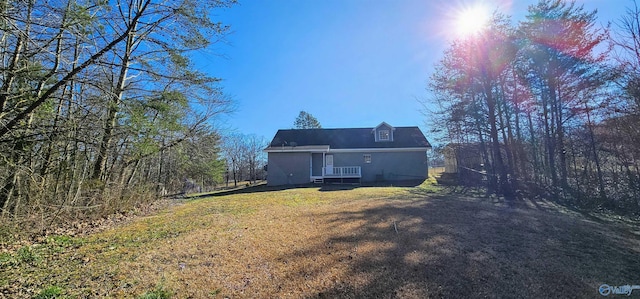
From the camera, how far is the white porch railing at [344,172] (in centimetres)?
1781

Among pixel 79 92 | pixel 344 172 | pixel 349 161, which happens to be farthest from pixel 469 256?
pixel 349 161

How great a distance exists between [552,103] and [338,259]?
1298 centimetres

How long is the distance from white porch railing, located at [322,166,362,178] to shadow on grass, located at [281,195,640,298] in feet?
Result: 36.2

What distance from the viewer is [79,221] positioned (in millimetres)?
6348

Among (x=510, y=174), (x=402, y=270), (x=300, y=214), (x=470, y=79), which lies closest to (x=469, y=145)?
(x=510, y=174)

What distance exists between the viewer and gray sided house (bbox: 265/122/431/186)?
1808cm

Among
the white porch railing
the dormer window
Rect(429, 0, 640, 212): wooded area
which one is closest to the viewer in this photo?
Rect(429, 0, 640, 212): wooded area

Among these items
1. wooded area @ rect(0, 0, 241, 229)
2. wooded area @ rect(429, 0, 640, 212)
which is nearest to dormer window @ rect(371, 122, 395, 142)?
wooded area @ rect(429, 0, 640, 212)

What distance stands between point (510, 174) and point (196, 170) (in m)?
18.1

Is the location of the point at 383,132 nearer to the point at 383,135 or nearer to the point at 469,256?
the point at 383,135

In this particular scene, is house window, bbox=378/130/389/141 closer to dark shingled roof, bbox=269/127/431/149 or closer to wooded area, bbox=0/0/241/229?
dark shingled roof, bbox=269/127/431/149

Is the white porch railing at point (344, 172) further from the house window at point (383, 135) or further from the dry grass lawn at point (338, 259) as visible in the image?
the dry grass lawn at point (338, 259)

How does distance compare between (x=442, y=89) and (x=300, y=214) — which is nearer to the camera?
(x=300, y=214)

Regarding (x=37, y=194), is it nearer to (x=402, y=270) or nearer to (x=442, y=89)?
(x=402, y=270)
